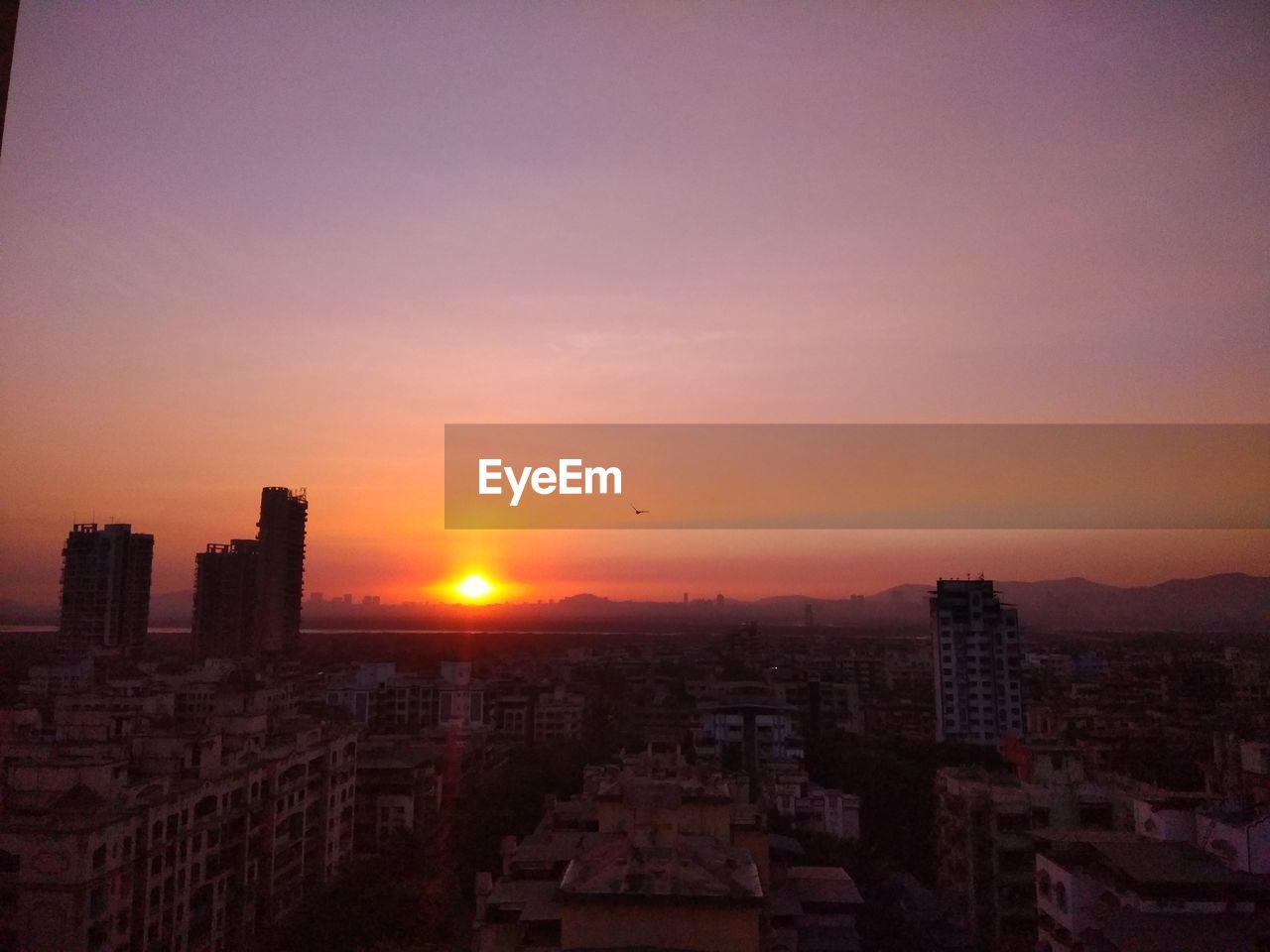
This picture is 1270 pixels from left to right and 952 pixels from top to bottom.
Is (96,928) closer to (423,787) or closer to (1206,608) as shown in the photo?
(423,787)

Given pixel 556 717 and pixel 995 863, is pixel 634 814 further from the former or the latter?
pixel 556 717

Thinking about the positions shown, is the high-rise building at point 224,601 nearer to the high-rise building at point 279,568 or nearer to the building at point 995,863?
the high-rise building at point 279,568

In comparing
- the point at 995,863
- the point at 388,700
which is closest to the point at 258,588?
the point at 388,700

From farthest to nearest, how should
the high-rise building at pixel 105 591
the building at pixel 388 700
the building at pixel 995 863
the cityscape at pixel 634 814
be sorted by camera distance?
1. the high-rise building at pixel 105 591
2. the building at pixel 388 700
3. the building at pixel 995 863
4. the cityscape at pixel 634 814

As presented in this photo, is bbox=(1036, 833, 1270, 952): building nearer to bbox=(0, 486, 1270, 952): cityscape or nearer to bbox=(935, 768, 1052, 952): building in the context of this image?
bbox=(0, 486, 1270, 952): cityscape

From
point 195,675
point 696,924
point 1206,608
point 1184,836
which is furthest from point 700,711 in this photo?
point 696,924

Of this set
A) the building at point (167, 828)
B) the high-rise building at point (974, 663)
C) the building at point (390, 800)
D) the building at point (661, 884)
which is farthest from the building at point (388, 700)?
the building at point (661, 884)

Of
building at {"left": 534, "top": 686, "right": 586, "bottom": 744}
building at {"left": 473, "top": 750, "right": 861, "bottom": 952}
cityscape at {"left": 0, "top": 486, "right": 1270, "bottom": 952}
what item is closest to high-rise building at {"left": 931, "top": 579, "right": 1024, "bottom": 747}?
cityscape at {"left": 0, "top": 486, "right": 1270, "bottom": 952}
